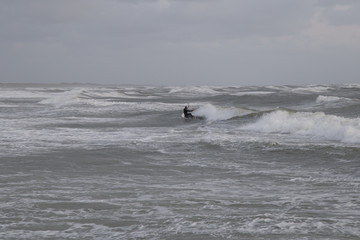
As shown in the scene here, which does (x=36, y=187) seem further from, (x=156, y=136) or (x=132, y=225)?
(x=156, y=136)

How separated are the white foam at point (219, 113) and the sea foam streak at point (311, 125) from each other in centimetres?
418

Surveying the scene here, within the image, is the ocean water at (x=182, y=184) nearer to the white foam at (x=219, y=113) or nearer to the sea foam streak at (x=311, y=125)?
the sea foam streak at (x=311, y=125)

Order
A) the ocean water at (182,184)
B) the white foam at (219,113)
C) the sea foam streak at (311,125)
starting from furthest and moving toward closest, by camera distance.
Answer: the white foam at (219,113) < the sea foam streak at (311,125) < the ocean water at (182,184)

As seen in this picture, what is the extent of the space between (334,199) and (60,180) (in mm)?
5155

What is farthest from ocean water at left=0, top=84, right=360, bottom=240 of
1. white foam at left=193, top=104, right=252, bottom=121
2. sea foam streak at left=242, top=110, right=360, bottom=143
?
white foam at left=193, top=104, right=252, bottom=121

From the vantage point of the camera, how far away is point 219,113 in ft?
Result: 94.0

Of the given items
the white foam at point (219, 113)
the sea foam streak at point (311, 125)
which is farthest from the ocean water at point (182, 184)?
the white foam at point (219, 113)

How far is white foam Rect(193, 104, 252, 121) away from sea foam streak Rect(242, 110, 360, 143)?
418 cm

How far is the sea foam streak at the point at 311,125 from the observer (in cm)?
1662

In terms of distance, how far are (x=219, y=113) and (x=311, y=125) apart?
9.98m

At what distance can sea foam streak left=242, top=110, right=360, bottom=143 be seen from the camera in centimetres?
1662

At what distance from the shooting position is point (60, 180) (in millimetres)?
9875

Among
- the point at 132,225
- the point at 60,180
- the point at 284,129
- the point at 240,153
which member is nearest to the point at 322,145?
the point at 240,153

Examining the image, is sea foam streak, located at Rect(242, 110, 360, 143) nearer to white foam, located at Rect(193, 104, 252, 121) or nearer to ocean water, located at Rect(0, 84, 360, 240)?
ocean water, located at Rect(0, 84, 360, 240)
